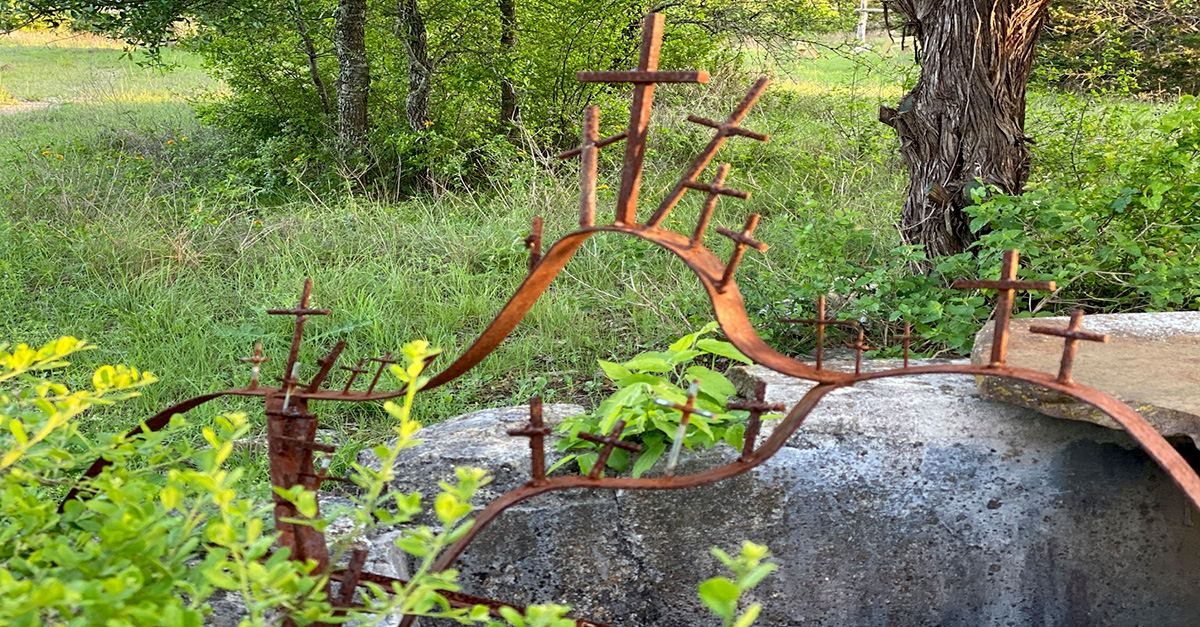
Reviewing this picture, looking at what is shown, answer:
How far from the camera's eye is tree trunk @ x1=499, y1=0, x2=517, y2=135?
6434 mm

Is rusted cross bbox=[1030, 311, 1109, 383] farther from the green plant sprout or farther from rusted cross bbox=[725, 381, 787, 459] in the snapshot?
the green plant sprout

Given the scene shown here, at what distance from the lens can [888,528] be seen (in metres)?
1.94

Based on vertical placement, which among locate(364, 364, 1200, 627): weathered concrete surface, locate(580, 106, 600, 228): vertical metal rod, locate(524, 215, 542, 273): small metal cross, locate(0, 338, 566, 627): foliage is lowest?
locate(364, 364, 1200, 627): weathered concrete surface

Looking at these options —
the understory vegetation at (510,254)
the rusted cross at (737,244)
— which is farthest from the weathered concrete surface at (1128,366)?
the rusted cross at (737,244)

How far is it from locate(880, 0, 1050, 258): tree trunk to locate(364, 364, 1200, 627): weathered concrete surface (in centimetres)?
149

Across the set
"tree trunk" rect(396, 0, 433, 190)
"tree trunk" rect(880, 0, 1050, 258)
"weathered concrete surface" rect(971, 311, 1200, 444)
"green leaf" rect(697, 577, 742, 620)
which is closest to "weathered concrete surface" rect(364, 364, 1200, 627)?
"weathered concrete surface" rect(971, 311, 1200, 444)

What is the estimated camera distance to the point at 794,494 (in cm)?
191

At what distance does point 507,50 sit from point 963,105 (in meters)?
3.79

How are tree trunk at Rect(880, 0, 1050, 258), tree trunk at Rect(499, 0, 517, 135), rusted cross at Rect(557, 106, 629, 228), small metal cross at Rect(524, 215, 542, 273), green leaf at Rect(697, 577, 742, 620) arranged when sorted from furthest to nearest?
tree trunk at Rect(499, 0, 517, 135) < tree trunk at Rect(880, 0, 1050, 258) < small metal cross at Rect(524, 215, 542, 273) < rusted cross at Rect(557, 106, 629, 228) < green leaf at Rect(697, 577, 742, 620)

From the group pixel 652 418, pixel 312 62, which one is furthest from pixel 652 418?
pixel 312 62

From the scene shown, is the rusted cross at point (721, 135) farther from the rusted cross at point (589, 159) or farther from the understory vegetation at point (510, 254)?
the understory vegetation at point (510, 254)

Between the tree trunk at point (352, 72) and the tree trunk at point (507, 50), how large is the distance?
0.89m

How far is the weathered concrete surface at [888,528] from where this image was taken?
1894mm

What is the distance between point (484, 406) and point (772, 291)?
1067mm
